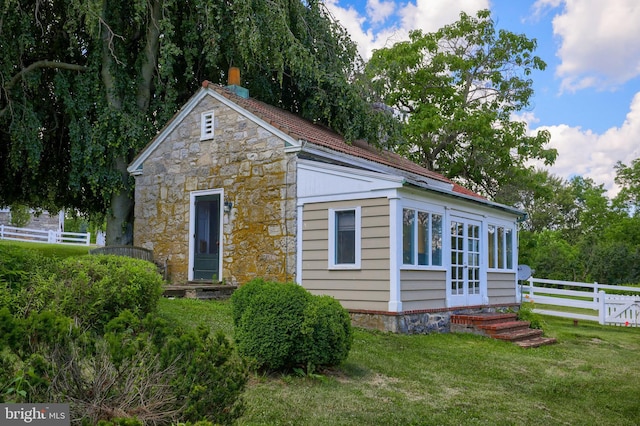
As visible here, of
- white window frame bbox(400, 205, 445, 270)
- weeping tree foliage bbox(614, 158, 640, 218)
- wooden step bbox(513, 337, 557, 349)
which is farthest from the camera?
weeping tree foliage bbox(614, 158, 640, 218)

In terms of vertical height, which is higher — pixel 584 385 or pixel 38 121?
pixel 38 121

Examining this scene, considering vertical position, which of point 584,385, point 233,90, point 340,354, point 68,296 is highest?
point 233,90

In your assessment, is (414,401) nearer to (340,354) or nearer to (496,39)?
(340,354)

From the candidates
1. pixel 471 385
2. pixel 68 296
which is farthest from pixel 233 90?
pixel 471 385

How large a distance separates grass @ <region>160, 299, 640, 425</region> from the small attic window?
457 cm

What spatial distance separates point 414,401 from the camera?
19.8 ft

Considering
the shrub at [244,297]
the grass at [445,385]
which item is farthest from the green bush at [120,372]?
the shrub at [244,297]

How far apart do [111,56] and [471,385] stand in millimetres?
12717

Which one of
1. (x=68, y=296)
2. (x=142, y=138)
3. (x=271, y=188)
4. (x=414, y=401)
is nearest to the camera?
(x=414, y=401)

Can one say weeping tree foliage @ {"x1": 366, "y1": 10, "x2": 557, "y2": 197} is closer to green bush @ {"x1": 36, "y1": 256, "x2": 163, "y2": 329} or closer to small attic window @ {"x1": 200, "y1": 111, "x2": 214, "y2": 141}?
small attic window @ {"x1": 200, "y1": 111, "x2": 214, "y2": 141}

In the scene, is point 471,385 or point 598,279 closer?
point 471,385

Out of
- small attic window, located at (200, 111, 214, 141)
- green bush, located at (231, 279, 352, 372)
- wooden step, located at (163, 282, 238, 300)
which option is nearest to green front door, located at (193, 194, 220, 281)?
wooden step, located at (163, 282, 238, 300)

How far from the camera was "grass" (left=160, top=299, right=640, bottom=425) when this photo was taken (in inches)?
217

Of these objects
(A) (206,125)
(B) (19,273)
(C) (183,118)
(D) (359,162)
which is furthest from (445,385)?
(C) (183,118)
